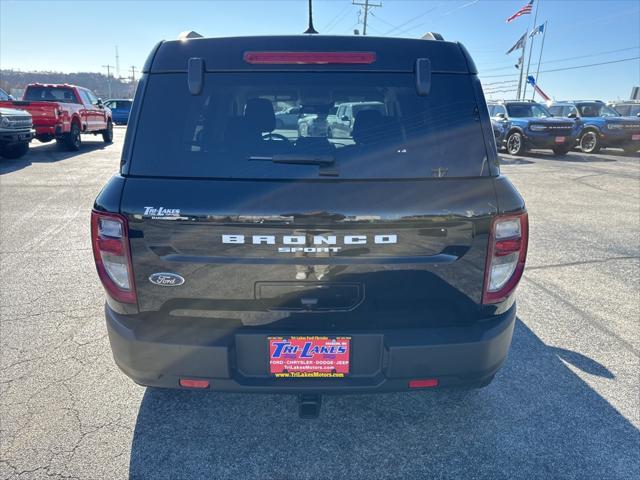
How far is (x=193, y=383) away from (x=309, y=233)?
0.90 meters

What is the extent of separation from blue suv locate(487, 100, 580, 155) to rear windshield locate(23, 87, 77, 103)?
16.2 meters

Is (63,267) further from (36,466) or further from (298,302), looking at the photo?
(298,302)

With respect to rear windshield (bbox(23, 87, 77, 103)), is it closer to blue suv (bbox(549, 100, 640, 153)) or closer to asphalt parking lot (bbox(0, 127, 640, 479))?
asphalt parking lot (bbox(0, 127, 640, 479))

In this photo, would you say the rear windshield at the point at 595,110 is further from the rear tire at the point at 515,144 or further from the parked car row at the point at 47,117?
the parked car row at the point at 47,117

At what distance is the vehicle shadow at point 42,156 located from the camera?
12102mm

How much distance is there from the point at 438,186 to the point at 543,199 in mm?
8629

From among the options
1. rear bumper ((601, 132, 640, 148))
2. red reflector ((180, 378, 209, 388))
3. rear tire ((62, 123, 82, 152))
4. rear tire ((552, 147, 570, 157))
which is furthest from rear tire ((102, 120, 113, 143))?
rear bumper ((601, 132, 640, 148))

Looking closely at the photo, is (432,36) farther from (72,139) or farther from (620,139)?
(620,139)

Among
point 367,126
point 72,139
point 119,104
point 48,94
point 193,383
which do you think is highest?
point 119,104

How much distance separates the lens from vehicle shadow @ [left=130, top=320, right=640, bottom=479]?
7.33 ft

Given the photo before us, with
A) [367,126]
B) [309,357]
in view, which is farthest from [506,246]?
[309,357]

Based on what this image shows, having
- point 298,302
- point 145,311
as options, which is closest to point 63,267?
point 145,311

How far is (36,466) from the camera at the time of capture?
2.22 metres

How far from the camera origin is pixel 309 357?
6.49ft
